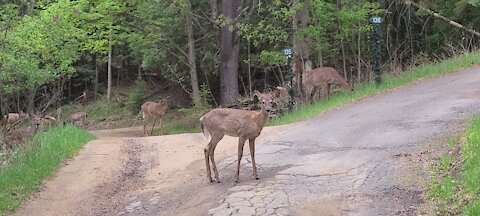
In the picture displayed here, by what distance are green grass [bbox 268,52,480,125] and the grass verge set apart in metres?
7.30

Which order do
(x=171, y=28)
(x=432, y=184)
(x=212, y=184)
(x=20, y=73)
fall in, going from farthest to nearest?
(x=171, y=28)
(x=20, y=73)
(x=212, y=184)
(x=432, y=184)

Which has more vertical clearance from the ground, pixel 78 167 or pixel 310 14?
pixel 310 14

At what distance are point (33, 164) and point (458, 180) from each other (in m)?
7.50

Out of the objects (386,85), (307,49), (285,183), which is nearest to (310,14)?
(307,49)

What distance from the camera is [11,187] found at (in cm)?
980

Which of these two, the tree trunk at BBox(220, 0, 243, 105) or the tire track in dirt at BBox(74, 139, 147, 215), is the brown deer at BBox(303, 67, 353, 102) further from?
the tire track in dirt at BBox(74, 139, 147, 215)

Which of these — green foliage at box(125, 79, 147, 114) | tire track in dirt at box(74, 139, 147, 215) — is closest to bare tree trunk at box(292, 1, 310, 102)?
tire track in dirt at box(74, 139, 147, 215)

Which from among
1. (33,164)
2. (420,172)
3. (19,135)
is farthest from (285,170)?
(19,135)

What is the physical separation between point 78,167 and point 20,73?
216 inches

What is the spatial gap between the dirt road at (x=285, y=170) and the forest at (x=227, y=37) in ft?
12.8

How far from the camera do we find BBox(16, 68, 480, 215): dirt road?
7.75 m

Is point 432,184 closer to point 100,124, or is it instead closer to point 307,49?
point 307,49

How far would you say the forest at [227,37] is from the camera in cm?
1812

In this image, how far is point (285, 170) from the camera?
31.1 feet
